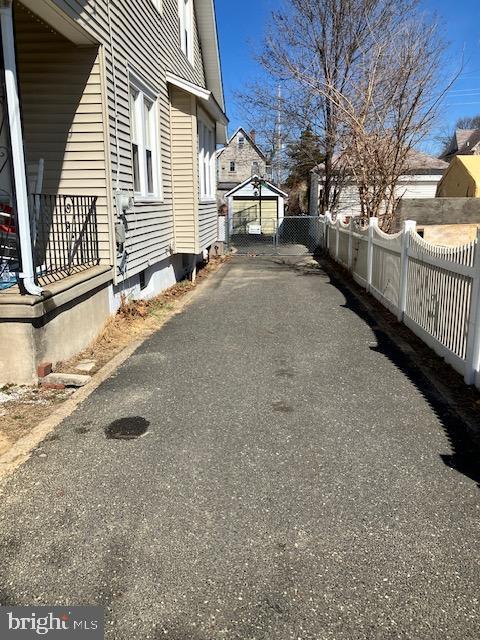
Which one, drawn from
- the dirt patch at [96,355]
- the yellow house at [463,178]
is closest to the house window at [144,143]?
the dirt patch at [96,355]

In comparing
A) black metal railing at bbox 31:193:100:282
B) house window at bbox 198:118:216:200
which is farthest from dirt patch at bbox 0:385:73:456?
house window at bbox 198:118:216:200

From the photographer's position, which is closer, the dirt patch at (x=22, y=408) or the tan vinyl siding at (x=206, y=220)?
the dirt patch at (x=22, y=408)

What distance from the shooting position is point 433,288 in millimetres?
5977

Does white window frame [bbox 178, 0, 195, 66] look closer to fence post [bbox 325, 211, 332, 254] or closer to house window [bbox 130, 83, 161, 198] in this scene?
house window [bbox 130, 83, 161, 198]

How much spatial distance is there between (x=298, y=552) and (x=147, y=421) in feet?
6.52

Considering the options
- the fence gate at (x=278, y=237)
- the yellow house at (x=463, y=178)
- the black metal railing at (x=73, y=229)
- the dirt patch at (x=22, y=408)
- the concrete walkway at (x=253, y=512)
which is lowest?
the concrete walkway at (x=253, y=512)

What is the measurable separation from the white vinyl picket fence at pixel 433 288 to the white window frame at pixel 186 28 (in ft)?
21.7

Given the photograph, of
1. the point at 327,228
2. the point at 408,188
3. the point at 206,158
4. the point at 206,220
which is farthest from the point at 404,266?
the point at 408,188

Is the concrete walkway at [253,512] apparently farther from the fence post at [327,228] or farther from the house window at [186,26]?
the fence post at [327,228]

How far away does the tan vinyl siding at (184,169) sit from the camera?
10.7 meters

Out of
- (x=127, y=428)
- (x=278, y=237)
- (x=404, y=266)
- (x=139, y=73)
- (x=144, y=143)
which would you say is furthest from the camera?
(x=278, y=237)

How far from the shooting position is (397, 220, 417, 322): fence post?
714 centimetres

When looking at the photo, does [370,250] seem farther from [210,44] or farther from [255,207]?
[255,207]

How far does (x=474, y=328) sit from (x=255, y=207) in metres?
30.4
